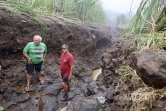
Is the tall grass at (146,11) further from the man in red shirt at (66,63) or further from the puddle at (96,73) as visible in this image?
the puddle at (96,73)

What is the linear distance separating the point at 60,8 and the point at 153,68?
8373mm

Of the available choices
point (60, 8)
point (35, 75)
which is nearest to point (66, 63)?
point (35, 75)

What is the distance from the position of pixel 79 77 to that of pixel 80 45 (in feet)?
6.55

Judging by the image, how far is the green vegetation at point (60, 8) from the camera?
655 centimetres

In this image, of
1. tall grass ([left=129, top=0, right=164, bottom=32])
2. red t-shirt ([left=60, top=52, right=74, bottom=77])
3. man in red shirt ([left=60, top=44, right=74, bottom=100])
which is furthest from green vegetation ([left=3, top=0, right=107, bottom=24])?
tall grass ([left=129, top=0, right=164, bottom=32])

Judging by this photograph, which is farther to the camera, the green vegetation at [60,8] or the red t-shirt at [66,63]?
the green vegetation at [60,8]

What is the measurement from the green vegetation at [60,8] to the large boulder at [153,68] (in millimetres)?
2758

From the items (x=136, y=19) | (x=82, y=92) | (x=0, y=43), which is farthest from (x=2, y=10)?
(x=136, y=19)

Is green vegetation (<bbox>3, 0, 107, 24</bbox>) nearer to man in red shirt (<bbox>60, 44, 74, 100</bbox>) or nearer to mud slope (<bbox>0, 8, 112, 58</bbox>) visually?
mud slope (<bbox>0, 8, 112, 58</bbox>)

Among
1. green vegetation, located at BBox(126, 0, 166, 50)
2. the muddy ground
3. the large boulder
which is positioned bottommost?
the muddy ground

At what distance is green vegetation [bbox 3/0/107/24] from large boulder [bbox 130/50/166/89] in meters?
2.76

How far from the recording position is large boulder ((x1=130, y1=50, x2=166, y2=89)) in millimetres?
2211

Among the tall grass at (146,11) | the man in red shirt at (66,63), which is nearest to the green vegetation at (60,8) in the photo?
the man in red shirt at (66,63)

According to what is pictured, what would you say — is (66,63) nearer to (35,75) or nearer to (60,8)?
(35,75)
